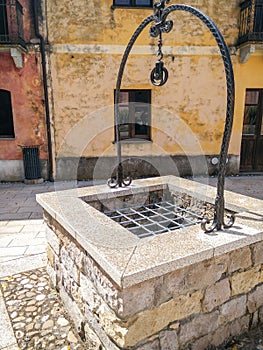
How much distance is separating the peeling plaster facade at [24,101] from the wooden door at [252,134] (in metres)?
5.44

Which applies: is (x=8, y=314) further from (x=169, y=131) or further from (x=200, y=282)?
(x=169, y=131)

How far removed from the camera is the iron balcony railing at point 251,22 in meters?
6.54

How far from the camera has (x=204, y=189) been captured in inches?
117

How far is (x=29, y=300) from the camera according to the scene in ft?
8.25

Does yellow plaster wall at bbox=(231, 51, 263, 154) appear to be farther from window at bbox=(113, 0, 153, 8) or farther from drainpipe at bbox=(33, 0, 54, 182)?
drainpipe at bbox=(33, 0, 54, 182)

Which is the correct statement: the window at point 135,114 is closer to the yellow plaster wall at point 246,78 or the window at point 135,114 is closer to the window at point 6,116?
the yellow plaster wall at point 246,78

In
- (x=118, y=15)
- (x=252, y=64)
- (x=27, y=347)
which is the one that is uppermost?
(x=118, y=15)

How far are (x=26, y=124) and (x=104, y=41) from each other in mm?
2780

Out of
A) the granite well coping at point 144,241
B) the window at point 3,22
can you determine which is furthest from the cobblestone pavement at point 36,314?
the window at point 3,22

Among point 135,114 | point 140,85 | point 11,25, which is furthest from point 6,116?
point 140,85

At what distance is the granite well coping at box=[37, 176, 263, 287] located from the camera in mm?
1527

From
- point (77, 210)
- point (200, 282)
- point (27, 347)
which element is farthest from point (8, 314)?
point (200, 282)

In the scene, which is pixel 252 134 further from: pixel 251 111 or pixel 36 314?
pixel 36 314

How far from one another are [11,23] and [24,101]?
1.71 m
